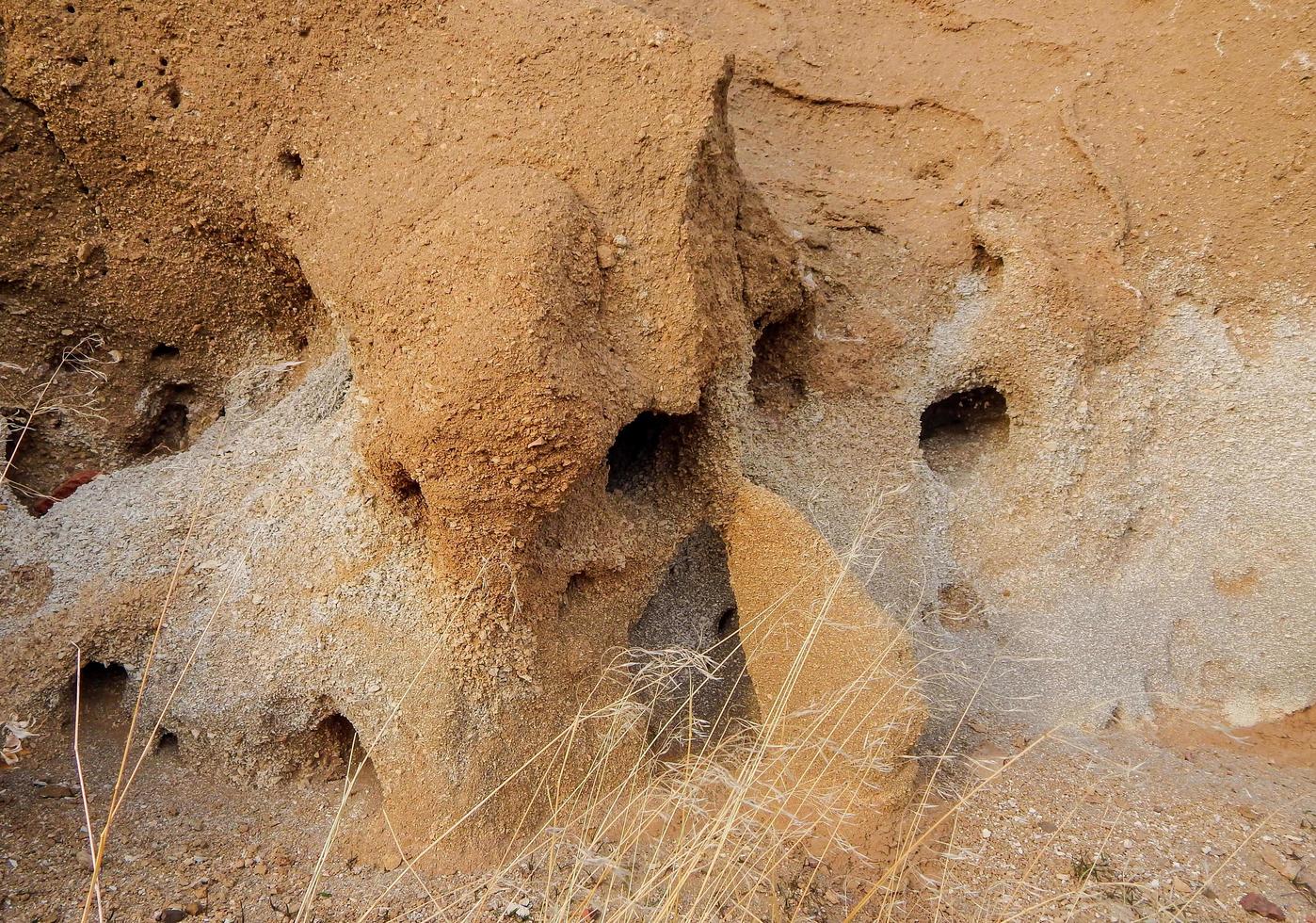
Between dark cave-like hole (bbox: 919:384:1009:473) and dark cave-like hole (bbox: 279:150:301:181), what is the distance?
2067mm

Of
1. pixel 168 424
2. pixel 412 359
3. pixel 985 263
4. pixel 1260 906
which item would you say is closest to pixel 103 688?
pixel 168 424

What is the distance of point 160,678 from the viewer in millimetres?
2088

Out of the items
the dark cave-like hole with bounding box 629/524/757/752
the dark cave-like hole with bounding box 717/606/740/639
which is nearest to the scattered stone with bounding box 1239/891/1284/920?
the dark cave-like hole with bounding box 629/524/757/752

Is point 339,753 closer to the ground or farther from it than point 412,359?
closer to the ground

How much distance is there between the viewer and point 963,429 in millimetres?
2912

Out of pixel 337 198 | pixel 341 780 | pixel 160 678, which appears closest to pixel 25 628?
pixel 160 678

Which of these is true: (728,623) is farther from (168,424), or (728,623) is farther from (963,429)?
(168,424)

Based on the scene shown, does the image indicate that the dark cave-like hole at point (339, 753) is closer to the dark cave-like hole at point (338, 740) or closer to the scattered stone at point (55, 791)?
the dark cave-like hole at point (338, 740)

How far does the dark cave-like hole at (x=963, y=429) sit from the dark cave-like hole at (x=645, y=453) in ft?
3.24

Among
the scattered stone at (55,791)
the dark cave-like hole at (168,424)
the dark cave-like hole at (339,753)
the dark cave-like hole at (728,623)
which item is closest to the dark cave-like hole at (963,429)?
the dark cave-like hole at (728,623)

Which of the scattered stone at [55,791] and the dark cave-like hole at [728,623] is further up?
the scattered stone at [55,791]

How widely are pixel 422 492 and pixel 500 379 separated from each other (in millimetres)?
378

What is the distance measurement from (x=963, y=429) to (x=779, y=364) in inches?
30.7

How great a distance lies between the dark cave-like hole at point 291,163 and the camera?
207 centimetres
